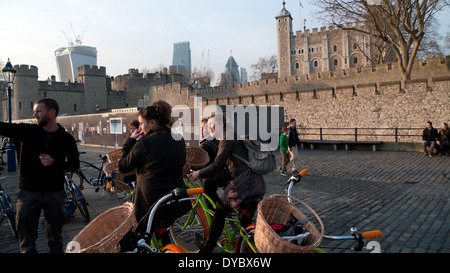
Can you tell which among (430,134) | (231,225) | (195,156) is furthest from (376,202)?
(430,134)

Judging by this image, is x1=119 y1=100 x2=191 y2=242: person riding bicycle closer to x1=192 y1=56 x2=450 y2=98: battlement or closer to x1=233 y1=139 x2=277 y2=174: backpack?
x1=233 y1=139 x2=277 y2=174: backpack

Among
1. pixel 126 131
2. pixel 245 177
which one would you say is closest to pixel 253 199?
pixel 245 177

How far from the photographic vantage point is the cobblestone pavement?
4227mm

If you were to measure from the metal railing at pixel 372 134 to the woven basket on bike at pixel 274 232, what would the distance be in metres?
16.2

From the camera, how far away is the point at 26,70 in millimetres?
45375

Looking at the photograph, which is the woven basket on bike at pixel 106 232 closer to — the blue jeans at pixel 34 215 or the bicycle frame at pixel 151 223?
the bicycle frame at pixel 151 223

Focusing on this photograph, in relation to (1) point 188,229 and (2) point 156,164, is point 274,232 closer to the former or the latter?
(2) point 156,164

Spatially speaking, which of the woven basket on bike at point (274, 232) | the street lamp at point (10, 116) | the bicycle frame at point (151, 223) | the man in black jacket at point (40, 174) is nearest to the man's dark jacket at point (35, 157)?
the man in black jacket at point (40, 174)

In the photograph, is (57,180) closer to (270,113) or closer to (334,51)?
(270,113)

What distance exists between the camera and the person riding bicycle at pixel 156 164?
2826 millimetres

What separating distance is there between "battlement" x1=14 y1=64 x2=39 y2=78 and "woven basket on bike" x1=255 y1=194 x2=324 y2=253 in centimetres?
5222

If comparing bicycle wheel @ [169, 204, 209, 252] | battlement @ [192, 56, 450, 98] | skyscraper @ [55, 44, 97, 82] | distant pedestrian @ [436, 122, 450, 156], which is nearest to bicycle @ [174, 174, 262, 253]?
bicycle wheel @ [169, 204, 209, 252]

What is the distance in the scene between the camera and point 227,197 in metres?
3.00

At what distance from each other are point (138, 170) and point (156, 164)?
23 cm
